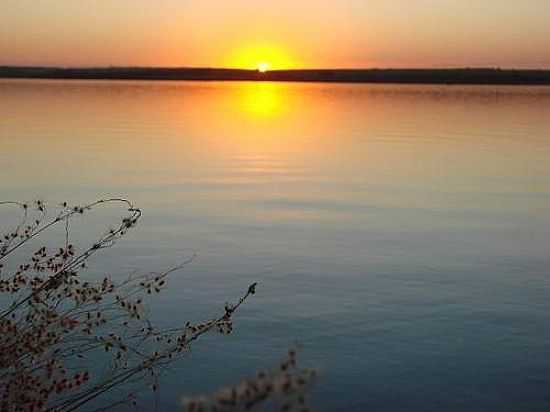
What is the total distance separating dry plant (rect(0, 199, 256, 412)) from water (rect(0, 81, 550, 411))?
56 cm

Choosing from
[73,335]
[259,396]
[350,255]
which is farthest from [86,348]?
[259,396]

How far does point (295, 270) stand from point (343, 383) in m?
5.39

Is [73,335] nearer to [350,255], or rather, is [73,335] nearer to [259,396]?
[259,396]

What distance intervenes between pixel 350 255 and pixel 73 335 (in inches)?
311

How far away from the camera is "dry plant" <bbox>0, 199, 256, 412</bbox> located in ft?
20.8

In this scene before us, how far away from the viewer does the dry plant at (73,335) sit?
250 inches

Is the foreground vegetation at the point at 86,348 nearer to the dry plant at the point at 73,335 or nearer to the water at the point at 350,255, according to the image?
the dry plant at the point at 73,335

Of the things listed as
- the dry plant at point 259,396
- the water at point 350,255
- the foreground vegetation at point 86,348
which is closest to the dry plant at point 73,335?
the foreground vegetation at point 86,348

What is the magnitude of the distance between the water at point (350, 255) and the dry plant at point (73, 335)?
560 millimetres

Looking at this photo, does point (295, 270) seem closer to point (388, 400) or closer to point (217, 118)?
point (388, 400)

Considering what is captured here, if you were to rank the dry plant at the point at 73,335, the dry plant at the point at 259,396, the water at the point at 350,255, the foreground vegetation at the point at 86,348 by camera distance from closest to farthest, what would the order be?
the dry plant at the point at 259,396
the foreground vegetation at the point at 86,348
the dry plant at the point at 73,335
the water at the point at 350,255

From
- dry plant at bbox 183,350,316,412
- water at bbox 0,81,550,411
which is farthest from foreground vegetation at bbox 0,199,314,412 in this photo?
water at bbox 0,81,550,411

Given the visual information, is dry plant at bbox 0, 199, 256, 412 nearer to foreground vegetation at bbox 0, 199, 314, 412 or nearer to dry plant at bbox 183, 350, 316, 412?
foreground vegetation at bbox 0, 199, 314, 412

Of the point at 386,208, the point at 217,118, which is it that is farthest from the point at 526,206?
the point at 217,118
